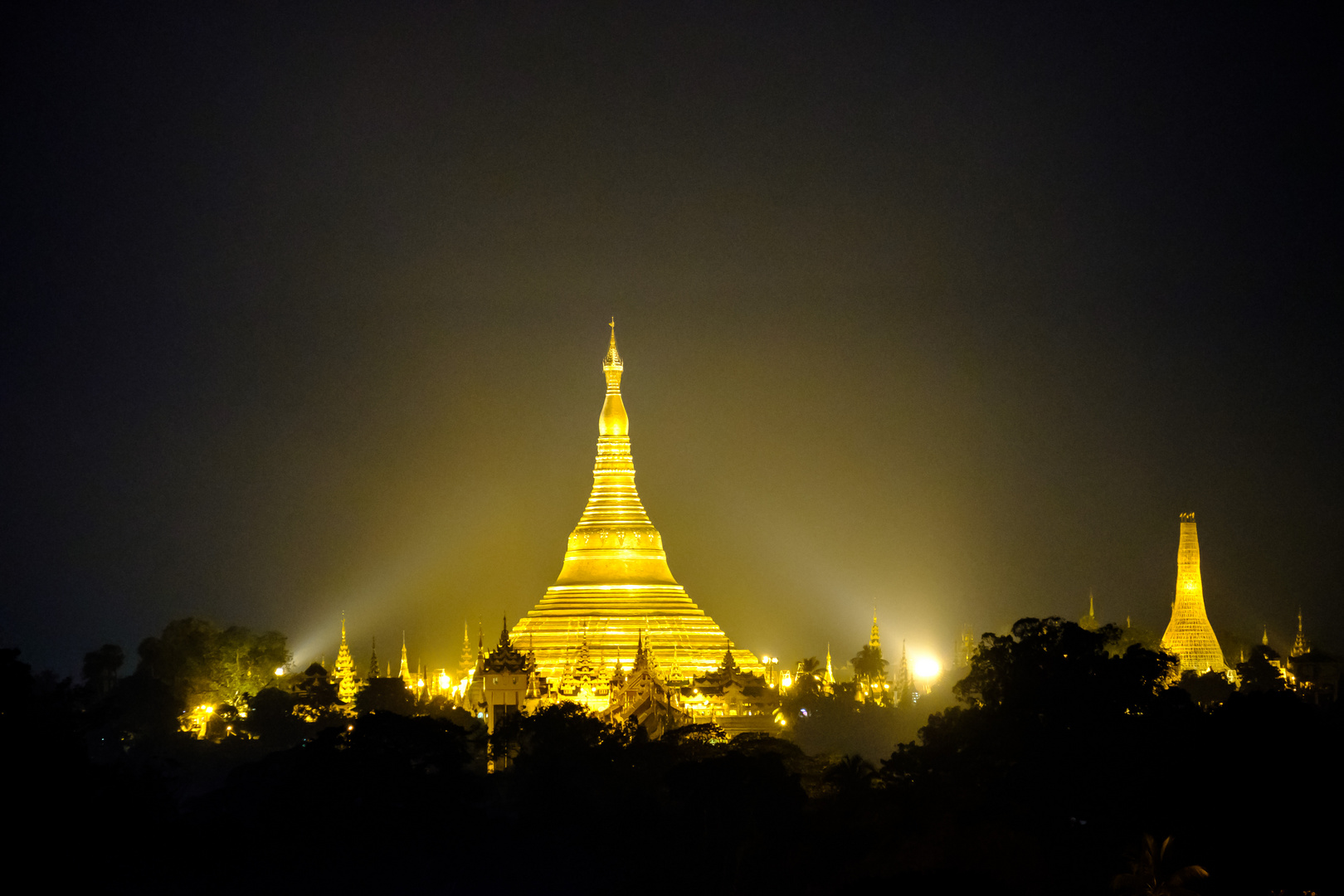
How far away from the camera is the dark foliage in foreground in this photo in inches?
1715

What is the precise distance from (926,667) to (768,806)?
251 feet

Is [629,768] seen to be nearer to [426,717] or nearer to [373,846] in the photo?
[426,717]

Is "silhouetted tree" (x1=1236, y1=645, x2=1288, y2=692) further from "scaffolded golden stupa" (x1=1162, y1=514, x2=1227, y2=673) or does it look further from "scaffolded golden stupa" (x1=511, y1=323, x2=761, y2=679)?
"scaffolded golden stupa" (x1=511, y1=323, x2=761, y2=679)

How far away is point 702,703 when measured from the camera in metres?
74.4

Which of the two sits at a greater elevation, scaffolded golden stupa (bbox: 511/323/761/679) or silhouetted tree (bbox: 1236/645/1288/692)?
scaffolded golden stupa (bbox: 511/323/761/679)

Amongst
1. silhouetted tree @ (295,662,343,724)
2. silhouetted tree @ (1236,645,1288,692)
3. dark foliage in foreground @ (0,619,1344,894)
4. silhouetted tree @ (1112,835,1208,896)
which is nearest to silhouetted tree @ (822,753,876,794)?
dark foliage in foreground @ (0,619,1344,894)

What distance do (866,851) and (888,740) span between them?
3679cm

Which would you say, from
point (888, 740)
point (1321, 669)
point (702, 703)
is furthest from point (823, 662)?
point (702, 703)

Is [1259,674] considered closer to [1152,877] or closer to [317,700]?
[317,700]

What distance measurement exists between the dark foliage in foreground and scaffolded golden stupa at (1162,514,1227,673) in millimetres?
63588

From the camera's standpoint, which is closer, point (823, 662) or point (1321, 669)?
point (1321, 669)

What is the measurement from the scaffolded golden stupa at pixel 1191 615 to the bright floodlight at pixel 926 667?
13.5 metres

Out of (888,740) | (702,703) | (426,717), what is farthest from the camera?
(888,740)

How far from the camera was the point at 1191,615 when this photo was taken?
117 metres
